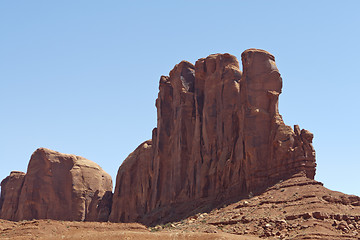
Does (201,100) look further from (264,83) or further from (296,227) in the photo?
(296,227)

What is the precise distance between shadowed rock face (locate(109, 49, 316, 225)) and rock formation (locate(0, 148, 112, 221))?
14.1 metres

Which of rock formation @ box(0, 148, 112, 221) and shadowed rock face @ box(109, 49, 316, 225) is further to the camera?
rock formation @ box(0, 148, 112, 221)

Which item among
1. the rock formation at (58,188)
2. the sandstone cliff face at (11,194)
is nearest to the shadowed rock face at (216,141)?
the rock formation at (58,188)

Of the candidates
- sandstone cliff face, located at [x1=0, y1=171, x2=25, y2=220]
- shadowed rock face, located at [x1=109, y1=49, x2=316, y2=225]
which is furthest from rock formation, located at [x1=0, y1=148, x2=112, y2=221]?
shadowed rock face, located at [x1=109, y1=49, x2=316, y2=225]

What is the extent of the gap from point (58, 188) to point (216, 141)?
3713cm

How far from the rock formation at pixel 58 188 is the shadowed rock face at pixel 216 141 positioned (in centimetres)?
1413

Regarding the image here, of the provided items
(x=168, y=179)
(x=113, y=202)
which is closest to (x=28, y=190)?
(x=113, y=202)

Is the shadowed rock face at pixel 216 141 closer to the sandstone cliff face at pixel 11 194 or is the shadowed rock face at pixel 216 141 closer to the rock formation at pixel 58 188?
the rock formation at pixel 58 188

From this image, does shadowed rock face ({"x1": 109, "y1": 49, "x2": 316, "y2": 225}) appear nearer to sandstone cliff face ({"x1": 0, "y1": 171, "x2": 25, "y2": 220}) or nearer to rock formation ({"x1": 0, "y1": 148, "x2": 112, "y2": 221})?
rock formation ({"x1": 0, "y1": 148, "x2": 112, "y2": 221})

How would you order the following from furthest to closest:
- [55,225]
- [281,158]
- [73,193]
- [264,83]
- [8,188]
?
[8,188], [73,193], [264,83], [281,158], [55,225]

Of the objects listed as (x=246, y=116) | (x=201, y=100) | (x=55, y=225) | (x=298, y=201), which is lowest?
(x=55, y=225)

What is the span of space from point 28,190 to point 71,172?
21.5 feet

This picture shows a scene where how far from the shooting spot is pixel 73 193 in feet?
310

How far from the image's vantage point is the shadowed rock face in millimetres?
57000
